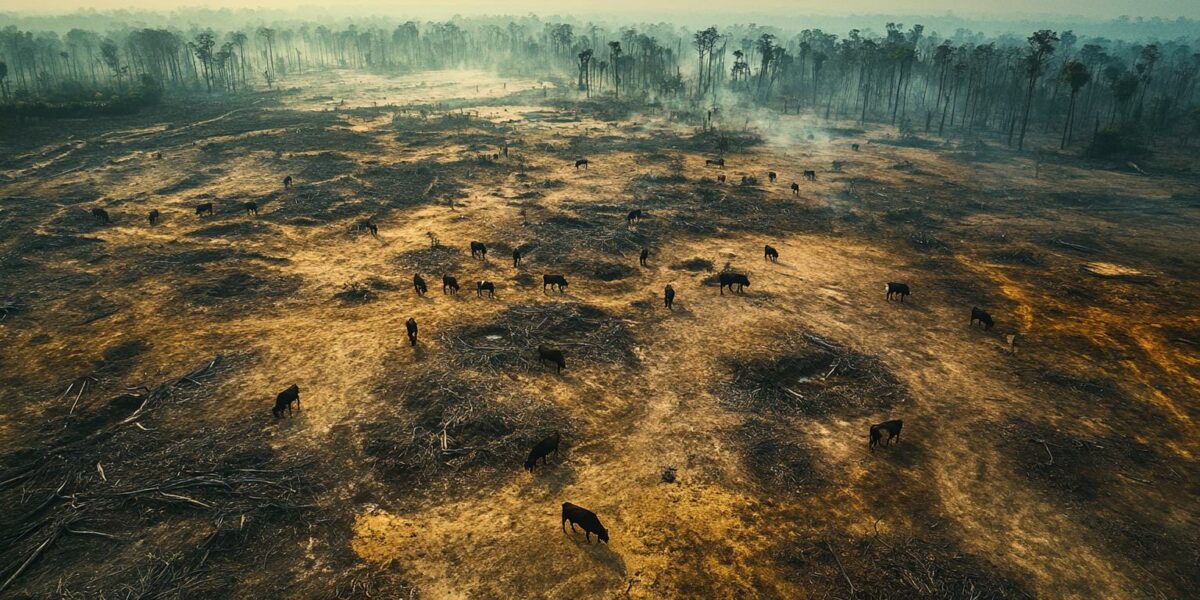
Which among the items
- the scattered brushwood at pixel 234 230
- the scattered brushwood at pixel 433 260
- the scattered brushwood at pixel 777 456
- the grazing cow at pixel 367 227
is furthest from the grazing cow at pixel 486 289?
the scattered brushwood at pixel 234 230

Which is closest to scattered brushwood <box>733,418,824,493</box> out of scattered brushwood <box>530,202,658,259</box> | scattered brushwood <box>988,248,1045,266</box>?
scattered brushwood <box>530,202,658,259</box>

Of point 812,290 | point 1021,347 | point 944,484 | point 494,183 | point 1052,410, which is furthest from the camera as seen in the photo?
point 494,183

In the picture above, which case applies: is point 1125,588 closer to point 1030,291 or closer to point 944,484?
point 944,484

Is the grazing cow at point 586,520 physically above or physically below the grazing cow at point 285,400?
below

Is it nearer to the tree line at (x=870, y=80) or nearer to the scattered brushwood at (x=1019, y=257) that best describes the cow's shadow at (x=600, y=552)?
the scattered brushwood at (x=1019, y=257)

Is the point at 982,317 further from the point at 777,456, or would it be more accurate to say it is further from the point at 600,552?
the point at 600,552

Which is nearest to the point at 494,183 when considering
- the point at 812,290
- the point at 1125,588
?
the point at 812,290
